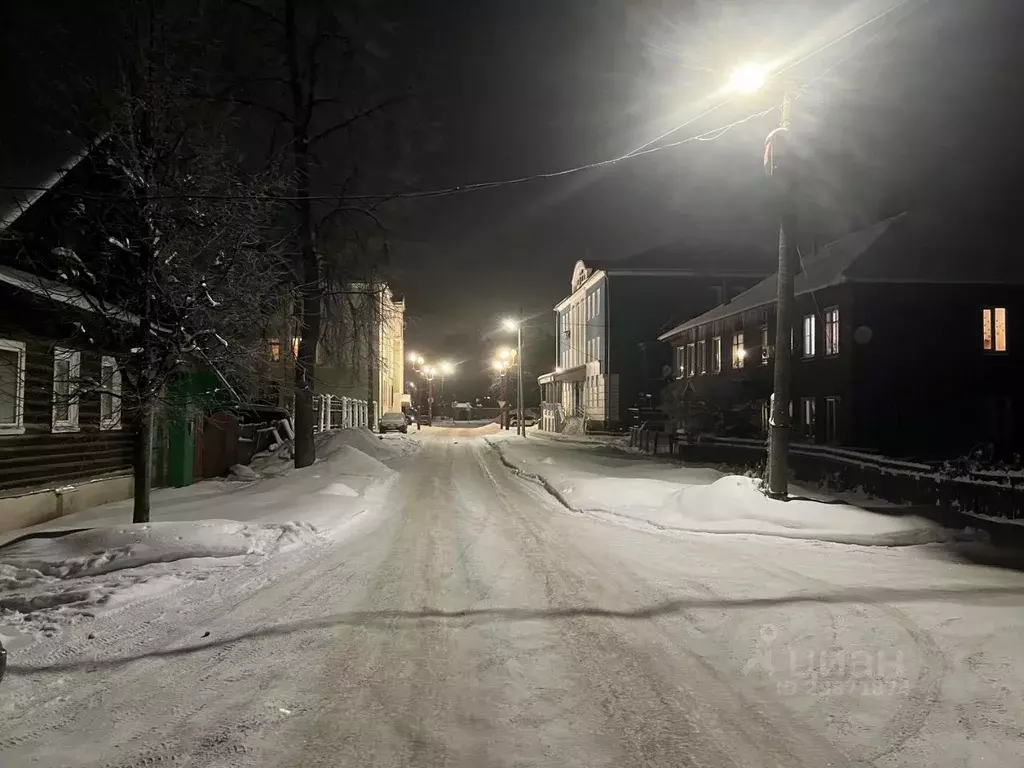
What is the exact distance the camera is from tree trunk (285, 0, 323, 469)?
19406mm

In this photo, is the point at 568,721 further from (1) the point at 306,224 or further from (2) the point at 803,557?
(1) the point at 306,224

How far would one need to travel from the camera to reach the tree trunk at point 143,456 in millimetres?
9891

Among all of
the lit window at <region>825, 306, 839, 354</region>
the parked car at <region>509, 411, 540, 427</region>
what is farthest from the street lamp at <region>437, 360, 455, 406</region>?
the lit window at <region>825, 306, 839, 354</region>

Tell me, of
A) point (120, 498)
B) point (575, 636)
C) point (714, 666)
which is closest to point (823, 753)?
point (714, 666)

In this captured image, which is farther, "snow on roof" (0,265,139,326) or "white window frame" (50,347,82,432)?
"white window frame" (50,347,82,432)

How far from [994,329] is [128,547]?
2588 centimetres

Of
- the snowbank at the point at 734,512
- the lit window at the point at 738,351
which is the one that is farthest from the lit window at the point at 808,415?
the snowbank at the point at 734,512

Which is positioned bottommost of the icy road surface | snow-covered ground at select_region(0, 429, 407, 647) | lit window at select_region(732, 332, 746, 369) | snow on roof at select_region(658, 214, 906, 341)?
the icy road surface

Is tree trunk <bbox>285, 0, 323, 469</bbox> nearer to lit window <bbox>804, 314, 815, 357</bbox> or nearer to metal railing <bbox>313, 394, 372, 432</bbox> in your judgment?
metal railing <bbox>313, 394, 372, 432</bbox>

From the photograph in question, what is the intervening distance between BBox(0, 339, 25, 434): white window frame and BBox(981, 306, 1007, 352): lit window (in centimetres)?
2612

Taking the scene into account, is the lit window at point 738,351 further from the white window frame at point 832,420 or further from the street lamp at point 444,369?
the street lamp at point 444,369

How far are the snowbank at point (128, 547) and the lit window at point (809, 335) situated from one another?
21421 millimetres

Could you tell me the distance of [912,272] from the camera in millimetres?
23922

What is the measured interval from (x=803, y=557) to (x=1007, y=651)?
406 centimetres
